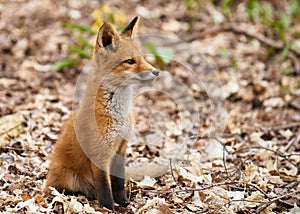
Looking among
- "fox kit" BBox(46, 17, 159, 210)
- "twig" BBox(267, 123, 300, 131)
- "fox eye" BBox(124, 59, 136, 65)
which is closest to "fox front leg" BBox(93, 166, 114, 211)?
"fox kit" BBox(46, 17, 159, 210)

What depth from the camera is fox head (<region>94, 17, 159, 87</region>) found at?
14.0ft

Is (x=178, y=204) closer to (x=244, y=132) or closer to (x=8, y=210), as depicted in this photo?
(x=8, y=210)

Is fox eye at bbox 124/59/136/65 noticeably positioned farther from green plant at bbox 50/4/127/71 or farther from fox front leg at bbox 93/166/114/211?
green plant at bbox 50/4/127/71

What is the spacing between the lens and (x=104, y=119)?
4398 millimetres

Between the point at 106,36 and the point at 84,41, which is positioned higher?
the point at 106,36

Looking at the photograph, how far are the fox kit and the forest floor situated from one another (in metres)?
0.25

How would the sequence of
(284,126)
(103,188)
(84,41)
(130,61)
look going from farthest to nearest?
(84,41)
(284,126)
(103,188)
(130,61)

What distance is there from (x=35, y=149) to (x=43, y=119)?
800 millimetres

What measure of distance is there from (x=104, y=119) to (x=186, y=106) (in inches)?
124

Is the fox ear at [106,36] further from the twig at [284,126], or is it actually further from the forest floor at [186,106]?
the twig at [284,126]

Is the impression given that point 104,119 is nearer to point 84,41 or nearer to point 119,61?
point 119,61

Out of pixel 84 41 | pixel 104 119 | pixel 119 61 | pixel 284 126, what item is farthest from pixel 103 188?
pixel 84 41

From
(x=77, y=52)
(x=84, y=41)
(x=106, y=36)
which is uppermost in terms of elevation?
(x=106, y=36)

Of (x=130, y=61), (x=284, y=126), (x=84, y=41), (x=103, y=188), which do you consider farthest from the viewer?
(x=84, y=41)
